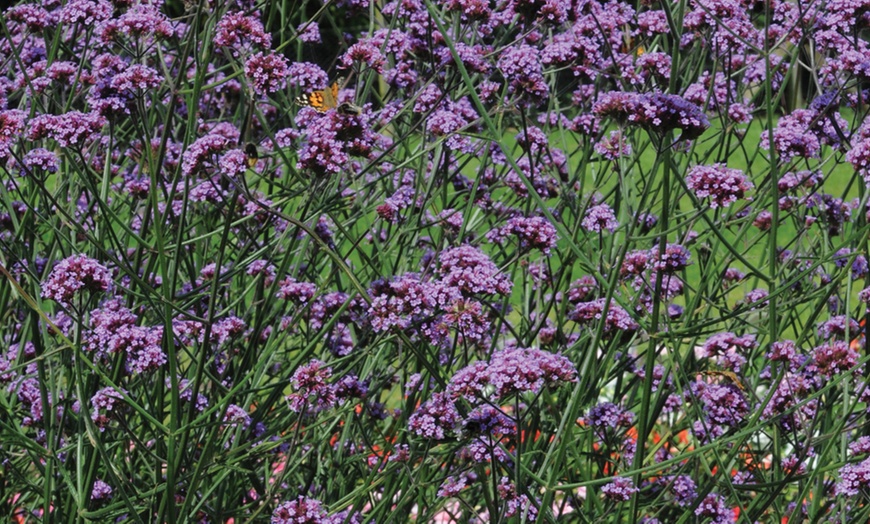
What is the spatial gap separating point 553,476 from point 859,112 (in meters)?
1.54

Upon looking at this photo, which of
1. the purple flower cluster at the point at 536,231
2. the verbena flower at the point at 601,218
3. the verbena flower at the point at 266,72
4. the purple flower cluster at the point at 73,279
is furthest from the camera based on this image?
the verbena flower at the point at 601,218

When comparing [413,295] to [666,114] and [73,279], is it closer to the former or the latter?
[666,114]

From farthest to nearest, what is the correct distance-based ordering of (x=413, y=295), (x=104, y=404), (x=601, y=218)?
(x=601, y=218) < (x=104, y=404) < (x=413, y=295)

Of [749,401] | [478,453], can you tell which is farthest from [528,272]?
[478,453]

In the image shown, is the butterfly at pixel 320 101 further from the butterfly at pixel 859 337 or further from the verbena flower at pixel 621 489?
the butterfly at pixel 859 337

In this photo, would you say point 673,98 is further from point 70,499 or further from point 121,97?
point 70,499

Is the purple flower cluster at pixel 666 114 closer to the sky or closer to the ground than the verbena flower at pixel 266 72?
closer to the sky

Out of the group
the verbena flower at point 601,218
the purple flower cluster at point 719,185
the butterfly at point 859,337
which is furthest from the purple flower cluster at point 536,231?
the butterfly at point 859,337

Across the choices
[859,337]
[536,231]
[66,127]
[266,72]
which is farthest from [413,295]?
[859,337]

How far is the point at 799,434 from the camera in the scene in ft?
11.1

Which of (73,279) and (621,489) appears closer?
(73,279)

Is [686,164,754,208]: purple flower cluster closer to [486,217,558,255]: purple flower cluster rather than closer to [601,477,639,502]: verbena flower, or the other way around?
[486,217,558,255]: purple flower cluster

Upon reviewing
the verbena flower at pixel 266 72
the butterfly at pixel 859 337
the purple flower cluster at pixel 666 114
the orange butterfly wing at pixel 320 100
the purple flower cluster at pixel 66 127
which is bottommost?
the butterfly at pixel 859 337

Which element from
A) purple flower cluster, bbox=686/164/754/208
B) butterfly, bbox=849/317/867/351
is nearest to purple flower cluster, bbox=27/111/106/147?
purple flower cluster, bbox=686/164/754/208
